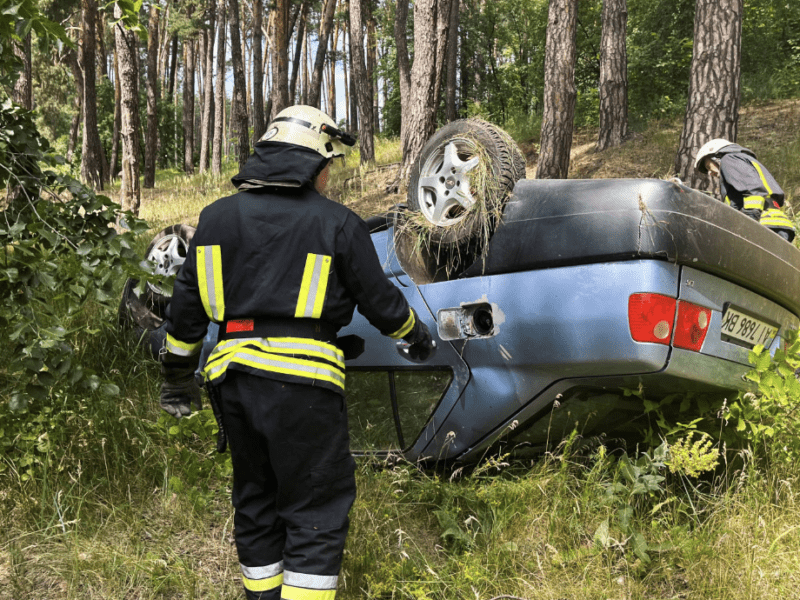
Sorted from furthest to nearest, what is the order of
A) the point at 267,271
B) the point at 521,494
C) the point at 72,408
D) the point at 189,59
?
the point at 189,59
the point at 72,408
the point at 521,494
the point at 267,271

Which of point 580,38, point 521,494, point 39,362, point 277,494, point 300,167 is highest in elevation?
point 580,38

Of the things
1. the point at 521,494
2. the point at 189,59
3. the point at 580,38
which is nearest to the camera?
the point at 521,494

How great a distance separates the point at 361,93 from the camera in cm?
1759

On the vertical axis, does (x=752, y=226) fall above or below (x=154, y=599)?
above

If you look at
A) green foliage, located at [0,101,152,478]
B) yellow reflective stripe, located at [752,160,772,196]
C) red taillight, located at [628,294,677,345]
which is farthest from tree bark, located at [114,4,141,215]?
red taillight, located at [628,294,677,345]

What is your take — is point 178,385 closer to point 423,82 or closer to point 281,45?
point 423,82

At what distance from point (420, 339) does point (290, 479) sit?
0.73m

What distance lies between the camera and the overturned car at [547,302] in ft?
8.04

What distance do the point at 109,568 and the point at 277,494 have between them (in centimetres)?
90

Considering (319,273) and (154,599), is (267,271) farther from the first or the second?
(154,599)

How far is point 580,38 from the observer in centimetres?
1955

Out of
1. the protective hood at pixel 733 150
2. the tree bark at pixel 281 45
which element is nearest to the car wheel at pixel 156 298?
the protective hood at pixel 733 150

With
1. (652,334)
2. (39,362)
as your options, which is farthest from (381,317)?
(39,362)

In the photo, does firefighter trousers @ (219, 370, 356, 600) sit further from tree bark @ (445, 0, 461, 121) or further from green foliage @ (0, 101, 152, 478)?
tree bark @ (445, 0, 461, 121)
